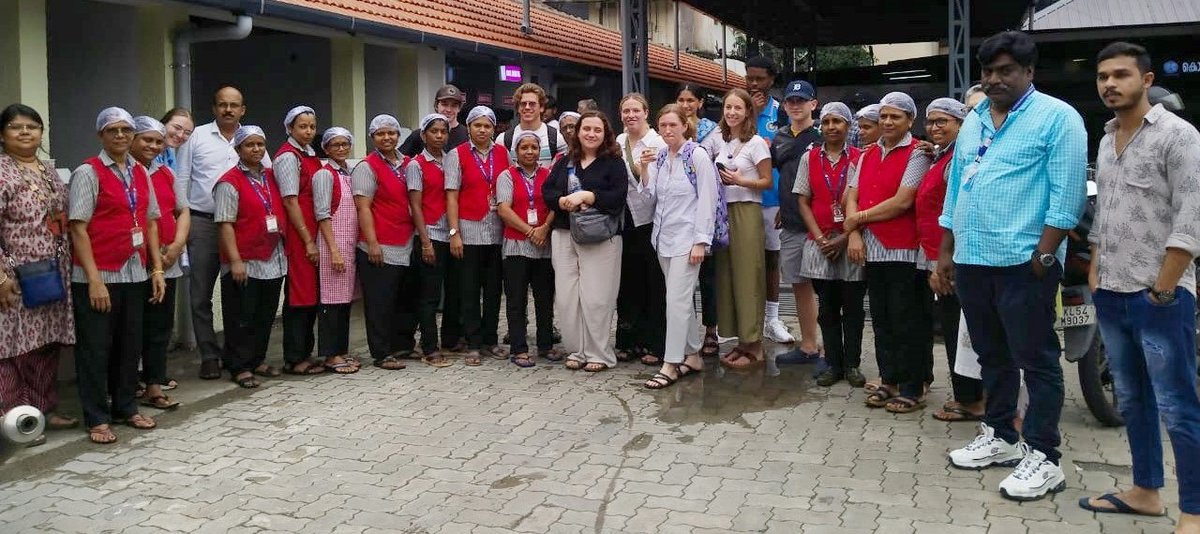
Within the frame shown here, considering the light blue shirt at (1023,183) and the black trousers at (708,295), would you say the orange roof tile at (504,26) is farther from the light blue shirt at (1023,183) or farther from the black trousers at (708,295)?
the light blue shirt at (1023,183)

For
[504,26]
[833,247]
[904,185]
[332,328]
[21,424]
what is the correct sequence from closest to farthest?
1. [21,424]
2. [904,185]
3. [833,247]
4. [332,328]
5. [504,26]

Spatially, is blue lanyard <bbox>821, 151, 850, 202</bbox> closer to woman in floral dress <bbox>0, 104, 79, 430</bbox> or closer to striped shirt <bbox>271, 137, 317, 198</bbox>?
striped shirt <bbox>271, 137, 317, 198</bbox>

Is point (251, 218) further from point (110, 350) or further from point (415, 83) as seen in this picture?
point (415, 83)

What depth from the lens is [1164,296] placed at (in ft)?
13.4

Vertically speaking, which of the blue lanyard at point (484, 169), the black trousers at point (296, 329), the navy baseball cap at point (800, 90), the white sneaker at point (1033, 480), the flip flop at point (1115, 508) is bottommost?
the flip flop at point (1115, 508)

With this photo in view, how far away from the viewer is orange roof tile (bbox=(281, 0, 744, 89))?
35.8 feet

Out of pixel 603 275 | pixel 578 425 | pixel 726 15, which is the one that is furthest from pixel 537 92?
pixel 726 15

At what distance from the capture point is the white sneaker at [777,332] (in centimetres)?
840

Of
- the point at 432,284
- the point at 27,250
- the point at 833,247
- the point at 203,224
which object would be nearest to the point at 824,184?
the point at 833,247

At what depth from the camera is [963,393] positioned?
603 cm

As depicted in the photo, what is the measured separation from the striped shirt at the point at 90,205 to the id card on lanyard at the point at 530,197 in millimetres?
2616

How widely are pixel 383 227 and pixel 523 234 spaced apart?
963mm

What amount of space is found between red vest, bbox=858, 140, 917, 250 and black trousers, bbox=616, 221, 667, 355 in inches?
A: 61.9

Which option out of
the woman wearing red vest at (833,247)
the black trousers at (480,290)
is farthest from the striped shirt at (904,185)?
the black trousers at (480,290)
